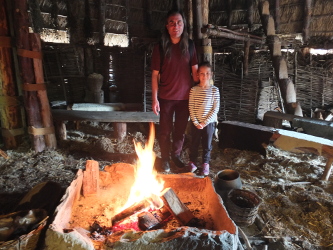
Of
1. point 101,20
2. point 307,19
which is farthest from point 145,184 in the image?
point 307,19

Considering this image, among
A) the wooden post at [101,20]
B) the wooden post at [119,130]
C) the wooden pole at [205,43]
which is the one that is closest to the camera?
the wooden pole at [205,43]

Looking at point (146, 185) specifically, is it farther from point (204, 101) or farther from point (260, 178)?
point (260, 178)

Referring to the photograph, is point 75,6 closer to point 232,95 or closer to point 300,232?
point 232,95

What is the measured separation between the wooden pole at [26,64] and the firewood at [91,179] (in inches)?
99.9

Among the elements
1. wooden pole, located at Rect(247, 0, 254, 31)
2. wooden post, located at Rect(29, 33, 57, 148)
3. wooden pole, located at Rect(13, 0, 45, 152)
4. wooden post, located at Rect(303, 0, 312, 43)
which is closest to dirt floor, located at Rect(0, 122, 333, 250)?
wooden post, located at Rect(29, 33, 57, 148)

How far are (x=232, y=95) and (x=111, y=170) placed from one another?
19.3ft

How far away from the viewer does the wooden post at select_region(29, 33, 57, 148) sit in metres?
4.48

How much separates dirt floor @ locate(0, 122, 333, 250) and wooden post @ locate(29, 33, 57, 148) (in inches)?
11.5

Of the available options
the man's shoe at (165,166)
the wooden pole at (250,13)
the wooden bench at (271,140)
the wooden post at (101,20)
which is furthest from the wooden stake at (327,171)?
the wooden post at (101,20)

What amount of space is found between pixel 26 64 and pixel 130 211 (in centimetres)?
368

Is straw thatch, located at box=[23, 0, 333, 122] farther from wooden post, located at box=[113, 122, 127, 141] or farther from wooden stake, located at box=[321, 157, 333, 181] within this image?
wooden stake, located at box=[321, 157, 333, 181]

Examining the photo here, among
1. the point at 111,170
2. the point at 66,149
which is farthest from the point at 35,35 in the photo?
the point at 111,170

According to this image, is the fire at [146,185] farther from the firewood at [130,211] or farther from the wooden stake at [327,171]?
the wooden stake at [327,171]

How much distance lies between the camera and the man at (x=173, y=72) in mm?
3532
